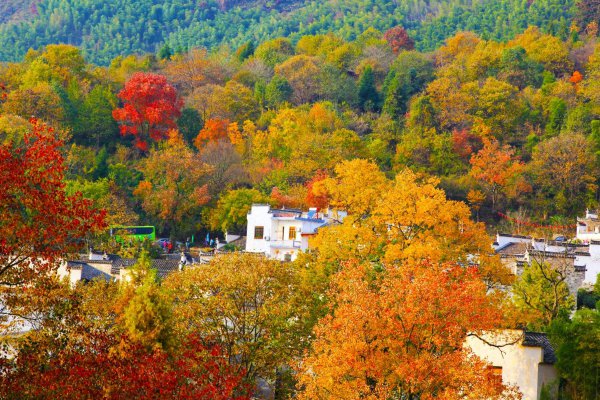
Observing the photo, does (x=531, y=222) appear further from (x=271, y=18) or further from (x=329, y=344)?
(x=271, y=18)

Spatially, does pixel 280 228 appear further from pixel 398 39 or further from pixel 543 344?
pixel 398 39

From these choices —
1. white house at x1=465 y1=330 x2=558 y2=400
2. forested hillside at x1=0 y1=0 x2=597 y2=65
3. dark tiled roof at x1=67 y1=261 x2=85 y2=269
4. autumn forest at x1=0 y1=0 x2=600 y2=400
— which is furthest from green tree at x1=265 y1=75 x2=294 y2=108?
white house at x1=465 y1=330 x2=558 y2=400

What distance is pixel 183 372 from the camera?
68.4 feet

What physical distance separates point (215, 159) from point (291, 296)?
45989 millimetres

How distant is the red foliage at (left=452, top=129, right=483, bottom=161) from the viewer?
247 feet

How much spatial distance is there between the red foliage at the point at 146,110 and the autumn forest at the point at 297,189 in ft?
0.66

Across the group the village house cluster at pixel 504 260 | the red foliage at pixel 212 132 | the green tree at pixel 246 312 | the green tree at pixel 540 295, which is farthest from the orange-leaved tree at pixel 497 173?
the green tree at pixel 246 312

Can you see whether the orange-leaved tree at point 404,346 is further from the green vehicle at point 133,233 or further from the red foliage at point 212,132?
the red foliage at point 212,132

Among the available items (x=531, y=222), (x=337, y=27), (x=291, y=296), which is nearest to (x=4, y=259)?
(x=291, y=296)

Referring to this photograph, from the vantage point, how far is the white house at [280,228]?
2280 inches

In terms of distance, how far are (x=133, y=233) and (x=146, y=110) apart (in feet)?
56.2

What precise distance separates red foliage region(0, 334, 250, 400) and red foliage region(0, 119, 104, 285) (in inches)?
54.5

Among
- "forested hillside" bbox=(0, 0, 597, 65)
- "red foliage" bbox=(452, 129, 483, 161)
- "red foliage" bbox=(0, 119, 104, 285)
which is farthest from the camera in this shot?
"forested hillside" bbox=(0, 0, 597, 65)

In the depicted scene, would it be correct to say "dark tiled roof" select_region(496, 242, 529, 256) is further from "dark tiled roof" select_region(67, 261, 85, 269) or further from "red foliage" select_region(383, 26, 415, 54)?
"red foliage" select_region(383, 26, 415, 54)
